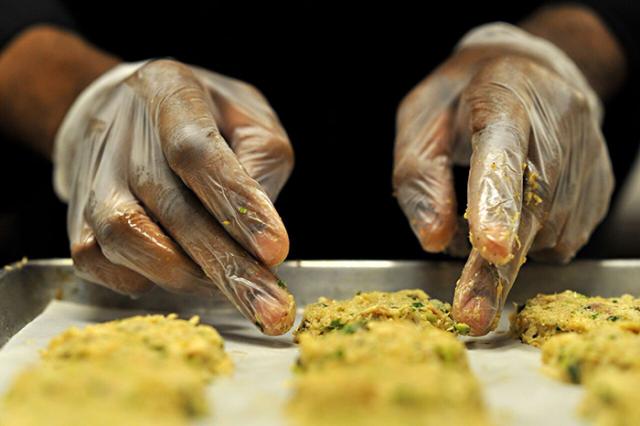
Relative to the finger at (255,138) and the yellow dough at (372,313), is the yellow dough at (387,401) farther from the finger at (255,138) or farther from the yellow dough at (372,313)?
the finger at (255,138)

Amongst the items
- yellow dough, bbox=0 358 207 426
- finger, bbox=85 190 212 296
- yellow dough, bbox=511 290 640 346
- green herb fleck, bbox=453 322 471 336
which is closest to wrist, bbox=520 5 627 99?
yellow dough, bbox=511 290 640 346

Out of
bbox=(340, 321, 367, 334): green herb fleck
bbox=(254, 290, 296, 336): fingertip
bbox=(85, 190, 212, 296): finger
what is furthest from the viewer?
bbox=(85, 190, 212, 296): finger

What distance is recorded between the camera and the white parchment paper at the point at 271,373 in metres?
1.45

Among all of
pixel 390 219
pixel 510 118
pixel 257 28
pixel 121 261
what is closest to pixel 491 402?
pixel 510 118

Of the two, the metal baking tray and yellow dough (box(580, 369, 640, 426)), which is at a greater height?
yellow dough (box(580, 369, 640, 426))

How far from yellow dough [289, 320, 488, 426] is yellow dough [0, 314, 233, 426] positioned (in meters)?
0.23

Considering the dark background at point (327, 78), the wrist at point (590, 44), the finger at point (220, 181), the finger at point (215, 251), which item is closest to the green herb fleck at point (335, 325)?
the finger at point (215, 251)

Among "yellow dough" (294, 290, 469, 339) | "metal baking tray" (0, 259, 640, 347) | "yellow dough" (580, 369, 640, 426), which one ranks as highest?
"yellow dough" (580, 369, 640, 426)

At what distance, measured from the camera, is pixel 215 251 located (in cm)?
203

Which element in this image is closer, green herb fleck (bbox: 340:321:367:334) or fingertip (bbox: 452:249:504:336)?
green herb fleck (bbox: 340:321:367:334)

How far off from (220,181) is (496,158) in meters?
0.75

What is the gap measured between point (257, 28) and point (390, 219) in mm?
1015

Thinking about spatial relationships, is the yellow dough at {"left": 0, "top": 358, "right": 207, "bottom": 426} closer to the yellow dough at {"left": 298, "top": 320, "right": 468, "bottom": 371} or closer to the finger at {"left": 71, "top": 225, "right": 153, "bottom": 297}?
the yellow dough at {"left": 298, "top": 320, "right": 468, "bottom": 371}

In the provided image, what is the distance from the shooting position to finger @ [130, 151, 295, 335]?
6.42ft
